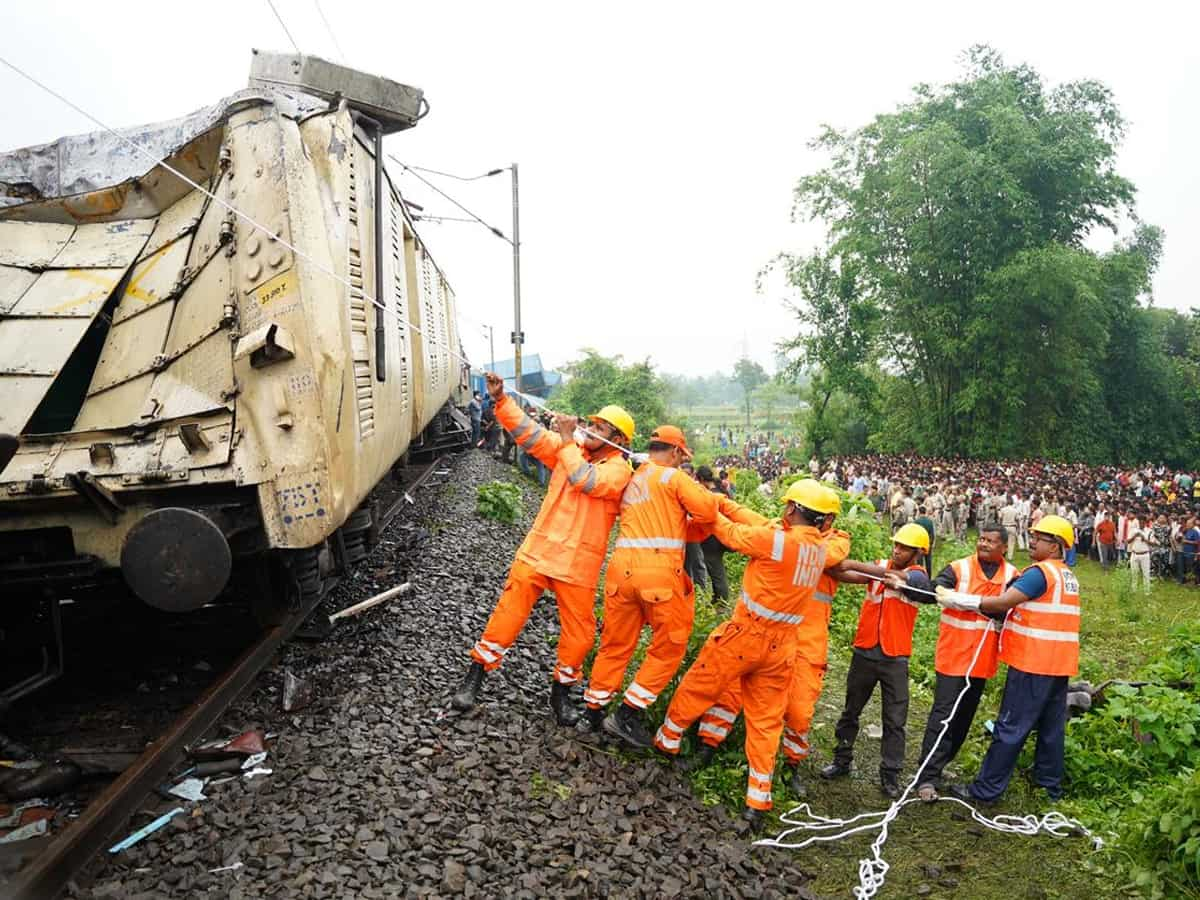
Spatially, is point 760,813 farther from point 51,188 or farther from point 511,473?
point 511,473

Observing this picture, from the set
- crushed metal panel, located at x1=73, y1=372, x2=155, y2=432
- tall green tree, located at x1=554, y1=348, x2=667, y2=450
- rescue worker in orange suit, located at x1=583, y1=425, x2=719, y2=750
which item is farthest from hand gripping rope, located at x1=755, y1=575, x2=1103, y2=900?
tall green tree, located at x1=554, y1=348, x2=667, y2=450

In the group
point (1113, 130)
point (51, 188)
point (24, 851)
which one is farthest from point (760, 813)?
point (1113, 130)

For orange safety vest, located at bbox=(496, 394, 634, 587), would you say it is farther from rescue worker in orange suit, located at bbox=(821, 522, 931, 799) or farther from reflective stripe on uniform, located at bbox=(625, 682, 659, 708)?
rescue worker in orange suit, located at bbox=(821, 522, 931, 799)

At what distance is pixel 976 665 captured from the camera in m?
4.78

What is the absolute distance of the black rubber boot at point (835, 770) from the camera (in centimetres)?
500

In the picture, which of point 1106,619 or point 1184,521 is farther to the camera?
point 1184,521

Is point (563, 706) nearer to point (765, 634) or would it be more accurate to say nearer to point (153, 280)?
point (765, 634)

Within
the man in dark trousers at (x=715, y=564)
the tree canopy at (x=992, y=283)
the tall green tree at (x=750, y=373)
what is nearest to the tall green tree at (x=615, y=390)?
the tree canopy at (x=992, y=283)

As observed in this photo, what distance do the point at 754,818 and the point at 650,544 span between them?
1.45 metres

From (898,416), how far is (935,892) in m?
33.4

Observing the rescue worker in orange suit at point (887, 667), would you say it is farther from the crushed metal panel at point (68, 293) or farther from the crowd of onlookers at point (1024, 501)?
the crushed metal panel at point (68, 293)

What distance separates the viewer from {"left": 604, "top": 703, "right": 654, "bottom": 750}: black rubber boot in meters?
4.54

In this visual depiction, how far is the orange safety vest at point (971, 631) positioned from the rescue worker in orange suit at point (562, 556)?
6.68ft

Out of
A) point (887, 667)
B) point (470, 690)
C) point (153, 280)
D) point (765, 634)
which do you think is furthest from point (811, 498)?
point (153, 280)
